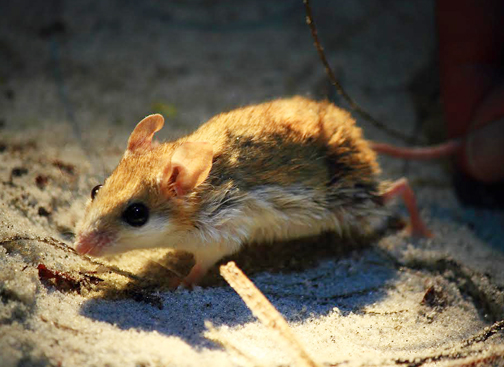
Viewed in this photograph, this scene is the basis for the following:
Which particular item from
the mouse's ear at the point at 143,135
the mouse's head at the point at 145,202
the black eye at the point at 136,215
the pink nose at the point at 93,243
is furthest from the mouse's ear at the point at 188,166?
the pink nose at the point at 93,243

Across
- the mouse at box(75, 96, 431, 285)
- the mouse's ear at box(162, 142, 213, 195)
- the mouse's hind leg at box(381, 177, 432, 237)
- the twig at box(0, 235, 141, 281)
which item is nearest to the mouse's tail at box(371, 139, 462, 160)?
the mouse's hind leg at box(381, 177, 432, 237)

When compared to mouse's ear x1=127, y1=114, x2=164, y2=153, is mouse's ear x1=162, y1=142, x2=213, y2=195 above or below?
below

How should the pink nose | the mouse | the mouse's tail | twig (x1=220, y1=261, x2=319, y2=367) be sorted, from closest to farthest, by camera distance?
twig (x1=220, y1=261, x2=319, y2=367), the pink nose, the mouse, the mouse's tail

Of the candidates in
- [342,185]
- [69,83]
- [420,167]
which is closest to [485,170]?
[420,167]

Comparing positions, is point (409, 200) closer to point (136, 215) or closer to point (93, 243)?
point (136, 215)

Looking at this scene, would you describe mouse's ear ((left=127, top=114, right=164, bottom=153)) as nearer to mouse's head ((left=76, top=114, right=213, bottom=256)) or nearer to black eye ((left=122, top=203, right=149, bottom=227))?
mouse's head ((left=76, top=114, right=213, bottom=256))

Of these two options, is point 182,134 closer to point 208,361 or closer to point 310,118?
point 310,118
